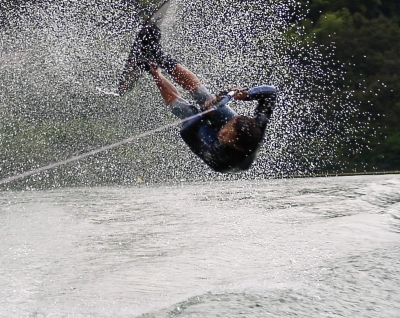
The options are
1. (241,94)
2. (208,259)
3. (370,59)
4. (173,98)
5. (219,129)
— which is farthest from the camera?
(370,59)

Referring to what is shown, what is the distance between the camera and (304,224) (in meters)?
6.59

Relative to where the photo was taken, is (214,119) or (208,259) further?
(214,119)

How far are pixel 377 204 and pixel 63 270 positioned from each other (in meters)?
3.57

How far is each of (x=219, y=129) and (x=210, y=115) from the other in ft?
0.54

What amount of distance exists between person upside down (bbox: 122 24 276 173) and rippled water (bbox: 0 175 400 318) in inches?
23.7

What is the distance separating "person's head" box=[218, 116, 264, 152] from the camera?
6.78 m

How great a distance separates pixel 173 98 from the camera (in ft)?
23.6

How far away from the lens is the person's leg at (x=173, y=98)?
711 cm

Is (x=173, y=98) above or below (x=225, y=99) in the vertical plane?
below

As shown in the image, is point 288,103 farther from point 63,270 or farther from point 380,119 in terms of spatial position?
point 63,270


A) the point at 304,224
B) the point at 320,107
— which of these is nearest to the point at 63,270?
the point at 304,224

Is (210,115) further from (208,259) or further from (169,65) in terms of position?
(208,259)

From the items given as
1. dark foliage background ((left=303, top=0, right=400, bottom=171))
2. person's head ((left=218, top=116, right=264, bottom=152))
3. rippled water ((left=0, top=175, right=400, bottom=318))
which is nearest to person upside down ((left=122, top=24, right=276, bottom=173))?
person's head ((left=218, top=116, right=264, bottom=152))

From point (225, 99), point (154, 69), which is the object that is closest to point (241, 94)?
point (225, 99)
